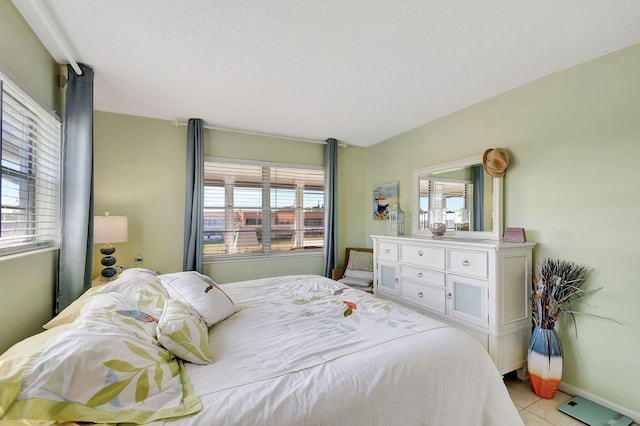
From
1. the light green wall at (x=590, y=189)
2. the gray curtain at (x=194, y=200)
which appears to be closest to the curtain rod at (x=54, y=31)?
the gray curtain at (x=194, y=200)

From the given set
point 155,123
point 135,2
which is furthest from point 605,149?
point 155,123

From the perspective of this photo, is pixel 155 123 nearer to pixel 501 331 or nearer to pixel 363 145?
pixel 363 145

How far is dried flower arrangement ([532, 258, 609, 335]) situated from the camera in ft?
6.88

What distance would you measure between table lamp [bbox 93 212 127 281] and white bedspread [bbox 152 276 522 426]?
1.77 m

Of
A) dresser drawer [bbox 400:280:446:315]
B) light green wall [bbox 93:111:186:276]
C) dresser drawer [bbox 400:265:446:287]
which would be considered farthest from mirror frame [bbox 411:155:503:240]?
light green wall [bbox 93:111:186:276]

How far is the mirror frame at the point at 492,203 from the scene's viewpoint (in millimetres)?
2645

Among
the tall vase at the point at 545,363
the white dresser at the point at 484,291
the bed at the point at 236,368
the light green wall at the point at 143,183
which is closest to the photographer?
the bed at the point at 236,368

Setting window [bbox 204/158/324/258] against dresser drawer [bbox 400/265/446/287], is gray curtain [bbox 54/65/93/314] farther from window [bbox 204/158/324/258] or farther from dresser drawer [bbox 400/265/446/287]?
dresser drawer [bbox 400/265/446/287]

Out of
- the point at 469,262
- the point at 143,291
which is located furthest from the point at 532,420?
the point at 143,291

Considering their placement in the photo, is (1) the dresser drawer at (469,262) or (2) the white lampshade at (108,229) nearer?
(1) the dresser drawer at (469,262)

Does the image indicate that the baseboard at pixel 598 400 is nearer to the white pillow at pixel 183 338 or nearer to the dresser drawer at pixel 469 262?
the dresser drawer at pixel 469 262

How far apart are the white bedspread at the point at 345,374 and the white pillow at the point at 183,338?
0.20 ft

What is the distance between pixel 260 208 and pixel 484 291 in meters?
2.90

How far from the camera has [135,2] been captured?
1.55 m
